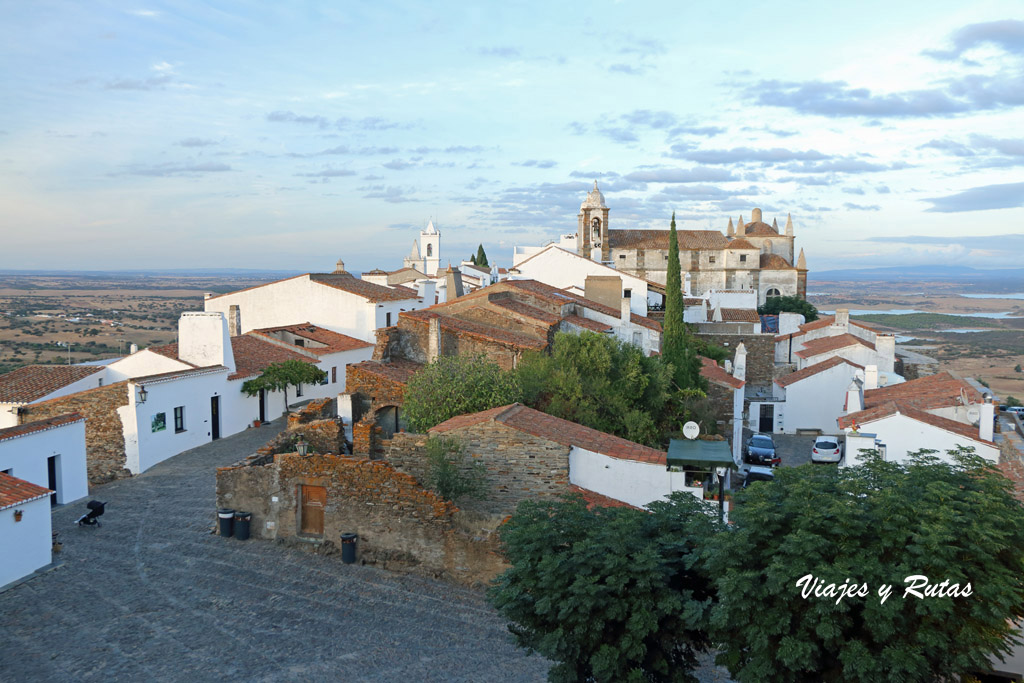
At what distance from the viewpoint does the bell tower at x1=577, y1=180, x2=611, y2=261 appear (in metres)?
75.9

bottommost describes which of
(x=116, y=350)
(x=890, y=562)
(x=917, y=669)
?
(x=116, y=350)

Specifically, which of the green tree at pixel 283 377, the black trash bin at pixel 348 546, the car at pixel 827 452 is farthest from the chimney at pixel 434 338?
the car at pixel 827 452

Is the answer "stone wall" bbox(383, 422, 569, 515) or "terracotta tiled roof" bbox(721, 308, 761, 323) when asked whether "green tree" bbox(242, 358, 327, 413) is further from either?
"terracotta tiled roof" bbox(721, 308, 761, 323)

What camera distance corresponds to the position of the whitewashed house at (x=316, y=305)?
1577 inches

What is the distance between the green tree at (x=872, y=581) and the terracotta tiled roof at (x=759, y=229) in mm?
85129

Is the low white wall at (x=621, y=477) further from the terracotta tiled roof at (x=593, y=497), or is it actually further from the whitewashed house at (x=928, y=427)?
the whitewashed house at (x=928, y=427)

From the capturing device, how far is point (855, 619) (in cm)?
858

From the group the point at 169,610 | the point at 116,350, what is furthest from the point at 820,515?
the point at 116,350

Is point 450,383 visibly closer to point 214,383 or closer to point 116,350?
point 214,383

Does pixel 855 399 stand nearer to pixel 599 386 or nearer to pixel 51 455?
pixel 599 386

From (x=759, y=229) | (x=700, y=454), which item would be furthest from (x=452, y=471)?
(x=759, y=229)

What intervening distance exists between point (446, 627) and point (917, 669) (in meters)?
7.29

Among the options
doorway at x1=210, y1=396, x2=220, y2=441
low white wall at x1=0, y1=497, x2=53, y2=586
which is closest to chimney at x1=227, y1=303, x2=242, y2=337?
doorway at x1=210, y1=396, x2=220, y2=441

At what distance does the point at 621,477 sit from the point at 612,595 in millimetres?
5839
